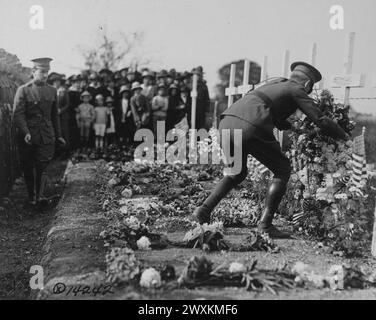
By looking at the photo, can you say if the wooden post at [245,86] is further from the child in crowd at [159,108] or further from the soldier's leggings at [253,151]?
the child in crowd at [159,108]

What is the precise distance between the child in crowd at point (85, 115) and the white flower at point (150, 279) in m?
9.05

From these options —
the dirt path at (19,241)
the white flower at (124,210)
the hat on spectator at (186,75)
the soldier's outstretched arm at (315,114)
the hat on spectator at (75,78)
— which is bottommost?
the dirt path at (19,241)

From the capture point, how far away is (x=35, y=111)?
684cm

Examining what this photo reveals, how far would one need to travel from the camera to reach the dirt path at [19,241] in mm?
4305

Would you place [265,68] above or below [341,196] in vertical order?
above

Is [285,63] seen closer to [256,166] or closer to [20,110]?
[256,166]

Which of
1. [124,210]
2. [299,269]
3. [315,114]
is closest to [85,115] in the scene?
[124,210]

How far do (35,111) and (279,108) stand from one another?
368cm

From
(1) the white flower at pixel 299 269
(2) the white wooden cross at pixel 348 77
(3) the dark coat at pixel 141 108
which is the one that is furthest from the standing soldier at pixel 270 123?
(3) the dark coat at pixel 141 108

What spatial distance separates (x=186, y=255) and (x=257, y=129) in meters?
1.40

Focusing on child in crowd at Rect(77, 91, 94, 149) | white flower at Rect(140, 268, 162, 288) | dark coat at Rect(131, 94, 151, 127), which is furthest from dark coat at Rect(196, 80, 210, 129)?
white flower at Rect(140, 268, 162, 288)

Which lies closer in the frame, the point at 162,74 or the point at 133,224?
the point at 133,224

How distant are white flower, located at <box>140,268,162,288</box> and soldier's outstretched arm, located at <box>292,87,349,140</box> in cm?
219

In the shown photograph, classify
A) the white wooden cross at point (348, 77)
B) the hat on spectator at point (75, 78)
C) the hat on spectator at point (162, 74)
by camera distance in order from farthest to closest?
1. the hat on spectator at point (75, 78)
2. the hat on spectator at point (162, 74)
3. the white wooden cross at point (348, 77)
